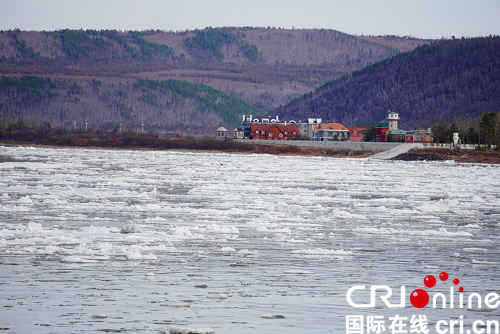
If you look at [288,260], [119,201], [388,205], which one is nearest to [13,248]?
[288,260]

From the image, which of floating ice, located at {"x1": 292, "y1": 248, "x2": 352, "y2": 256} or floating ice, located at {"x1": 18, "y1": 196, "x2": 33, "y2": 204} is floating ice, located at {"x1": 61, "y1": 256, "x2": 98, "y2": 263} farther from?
floating ice, located at {"x1": 18, "y1": 196, "x2": 33, "y2": 204}

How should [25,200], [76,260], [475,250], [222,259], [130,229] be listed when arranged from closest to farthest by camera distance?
[76,260], [222,259], [475,250], [130,229], [25,200]

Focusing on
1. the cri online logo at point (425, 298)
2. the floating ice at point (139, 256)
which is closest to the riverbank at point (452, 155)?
the floating ice at point (139, 256)

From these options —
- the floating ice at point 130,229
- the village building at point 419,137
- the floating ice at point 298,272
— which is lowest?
the floating ice at point 298,272

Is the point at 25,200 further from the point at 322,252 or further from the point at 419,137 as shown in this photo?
the point at 419,137

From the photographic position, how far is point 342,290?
20.4 m

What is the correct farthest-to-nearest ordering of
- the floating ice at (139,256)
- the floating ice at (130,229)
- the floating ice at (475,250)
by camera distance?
the floating ice at (130,229), the floating ice at (475,250), the floating ice at (139,256)

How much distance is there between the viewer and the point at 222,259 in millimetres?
24578

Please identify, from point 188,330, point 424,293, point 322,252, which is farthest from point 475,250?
point 188,330

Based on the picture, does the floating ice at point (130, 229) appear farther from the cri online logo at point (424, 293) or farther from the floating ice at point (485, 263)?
the floating ice at point (485, 263)

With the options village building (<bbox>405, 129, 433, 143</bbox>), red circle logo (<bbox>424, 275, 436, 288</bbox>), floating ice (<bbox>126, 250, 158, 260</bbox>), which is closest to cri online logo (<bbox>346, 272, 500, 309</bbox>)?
red circle logo (<bbox>424, 275, 436, 288</bbox>)

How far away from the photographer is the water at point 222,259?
1800 cm

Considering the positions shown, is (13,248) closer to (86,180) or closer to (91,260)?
(91,260)

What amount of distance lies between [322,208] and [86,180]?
82.2ft
